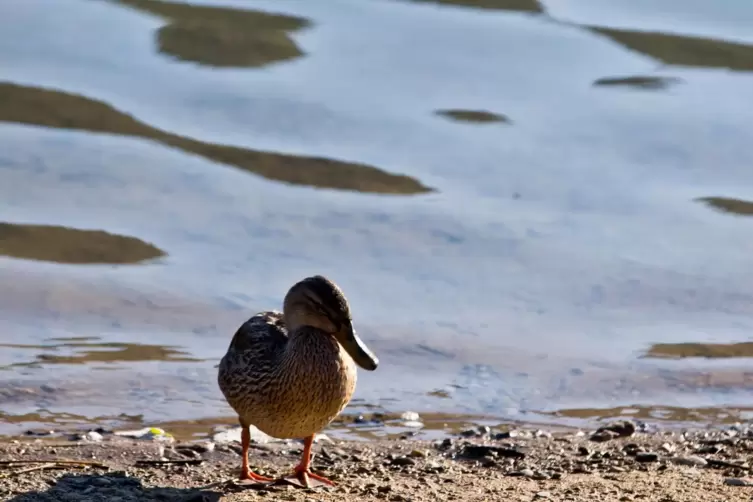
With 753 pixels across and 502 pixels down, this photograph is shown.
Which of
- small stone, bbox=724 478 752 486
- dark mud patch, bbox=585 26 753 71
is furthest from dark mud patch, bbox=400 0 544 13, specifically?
small stone, bbox=724 478 752 486

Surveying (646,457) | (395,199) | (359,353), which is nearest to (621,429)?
(646,457)

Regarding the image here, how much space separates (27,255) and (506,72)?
453 centimetres

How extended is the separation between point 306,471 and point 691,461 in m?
1.68

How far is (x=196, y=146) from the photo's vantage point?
958cm

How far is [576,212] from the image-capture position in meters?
8.99

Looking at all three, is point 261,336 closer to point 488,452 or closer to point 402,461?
point 402,461

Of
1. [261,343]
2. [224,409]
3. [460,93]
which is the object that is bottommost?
[224,409]

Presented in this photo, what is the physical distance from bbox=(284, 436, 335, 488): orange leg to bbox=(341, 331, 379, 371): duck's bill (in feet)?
1.19

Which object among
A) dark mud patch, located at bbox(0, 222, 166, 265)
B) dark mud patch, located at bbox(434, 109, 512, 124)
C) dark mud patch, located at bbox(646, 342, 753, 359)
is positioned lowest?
dark mud patch, located at bbox(646, 342, 753, 359)

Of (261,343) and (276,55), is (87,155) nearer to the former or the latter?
(276,55)

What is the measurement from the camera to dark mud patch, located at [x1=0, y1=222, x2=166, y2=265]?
26.3 feet

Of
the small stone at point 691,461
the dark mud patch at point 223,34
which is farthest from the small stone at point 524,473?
the dark mud patch at point 223,34

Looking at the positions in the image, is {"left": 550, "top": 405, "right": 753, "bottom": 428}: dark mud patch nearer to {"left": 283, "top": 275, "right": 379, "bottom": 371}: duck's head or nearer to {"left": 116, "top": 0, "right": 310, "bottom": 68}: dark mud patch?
{"left": 283, "top": 275, "right": 379, "bottom": 371}: duck's head

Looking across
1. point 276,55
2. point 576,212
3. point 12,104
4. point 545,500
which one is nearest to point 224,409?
point 545,500
